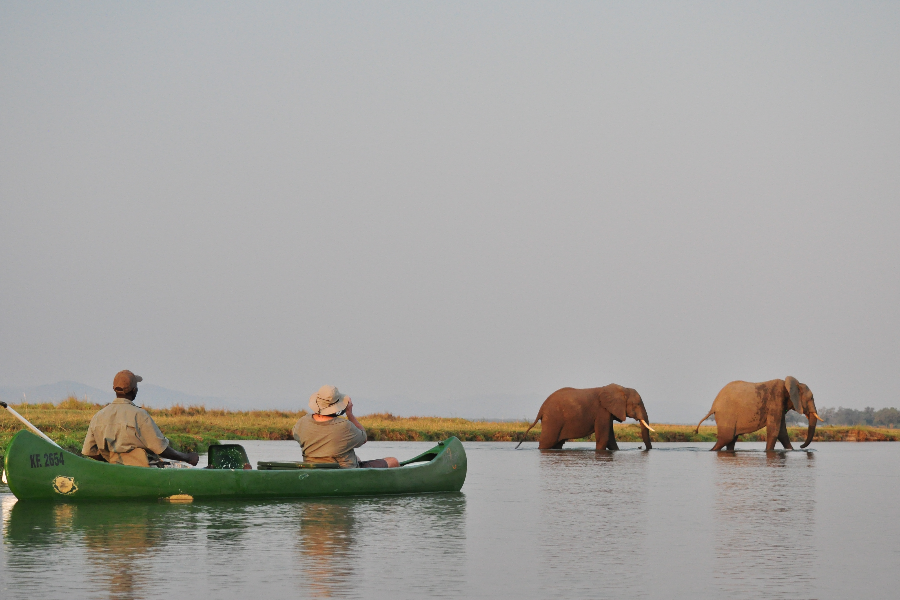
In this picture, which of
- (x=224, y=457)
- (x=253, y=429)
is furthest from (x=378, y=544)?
(x=253, y=429)

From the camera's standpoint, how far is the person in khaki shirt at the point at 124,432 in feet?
49.7

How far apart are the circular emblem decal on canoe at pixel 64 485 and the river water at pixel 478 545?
341 mm

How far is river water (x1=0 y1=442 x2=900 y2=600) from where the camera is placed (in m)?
9.11

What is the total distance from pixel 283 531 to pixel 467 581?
3.67m

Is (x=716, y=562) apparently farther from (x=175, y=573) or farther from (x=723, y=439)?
(x=723, y=439)

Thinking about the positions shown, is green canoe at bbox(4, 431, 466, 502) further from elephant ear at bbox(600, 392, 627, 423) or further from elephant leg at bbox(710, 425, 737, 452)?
elephant leg at bbox(710, 425, 737, 452)

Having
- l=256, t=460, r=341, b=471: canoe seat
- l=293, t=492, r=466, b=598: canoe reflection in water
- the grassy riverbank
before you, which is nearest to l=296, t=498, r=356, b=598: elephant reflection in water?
l=293, t=492, r=466, b=598: canoe reflection in water


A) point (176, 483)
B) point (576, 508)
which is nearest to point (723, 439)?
point (576, 508)

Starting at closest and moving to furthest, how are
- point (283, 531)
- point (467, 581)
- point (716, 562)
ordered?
1. point (467, 581)
2. point (716, 562)
3. point (283, 531)

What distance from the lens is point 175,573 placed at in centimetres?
955

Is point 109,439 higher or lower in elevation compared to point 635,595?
higher

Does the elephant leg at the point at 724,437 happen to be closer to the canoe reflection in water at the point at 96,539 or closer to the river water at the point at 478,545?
the river water at the point at 478,545

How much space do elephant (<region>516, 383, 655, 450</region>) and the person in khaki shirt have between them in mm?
21638

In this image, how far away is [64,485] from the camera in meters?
15.2
